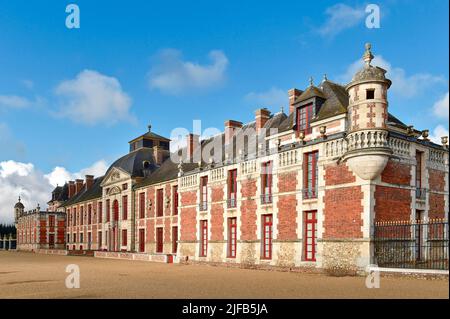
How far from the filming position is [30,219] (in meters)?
59.0

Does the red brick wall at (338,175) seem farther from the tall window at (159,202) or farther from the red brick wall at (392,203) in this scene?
the tall window at (159,202)

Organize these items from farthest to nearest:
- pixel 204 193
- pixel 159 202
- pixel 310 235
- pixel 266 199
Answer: pixel 159 202 < pixel 204 193 < pixel 266 199 < pixel 310 235

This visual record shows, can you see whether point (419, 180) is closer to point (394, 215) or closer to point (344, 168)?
point (394, 215)

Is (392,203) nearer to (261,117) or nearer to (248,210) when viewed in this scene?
(248,210)

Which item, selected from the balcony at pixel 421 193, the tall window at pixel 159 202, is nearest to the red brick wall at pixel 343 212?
the balcony at pixel 421 193

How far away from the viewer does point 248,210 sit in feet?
68.6

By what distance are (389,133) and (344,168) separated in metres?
2.03

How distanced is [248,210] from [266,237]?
1653mm

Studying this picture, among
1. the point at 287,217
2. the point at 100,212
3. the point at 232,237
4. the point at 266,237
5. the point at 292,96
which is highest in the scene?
the point at 292,96

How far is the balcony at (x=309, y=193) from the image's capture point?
17.5 meters

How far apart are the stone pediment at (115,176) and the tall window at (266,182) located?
19782 millimetres

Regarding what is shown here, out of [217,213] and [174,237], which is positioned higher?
[217,213]

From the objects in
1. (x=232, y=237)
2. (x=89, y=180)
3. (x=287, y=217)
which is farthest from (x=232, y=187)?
(x=89, y=180)
